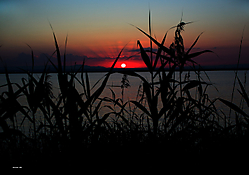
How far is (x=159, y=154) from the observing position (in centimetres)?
236

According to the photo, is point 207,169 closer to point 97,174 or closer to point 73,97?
point 97,174

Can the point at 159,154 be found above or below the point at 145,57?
below

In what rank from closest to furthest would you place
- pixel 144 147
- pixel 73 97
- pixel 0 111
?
1. pixel 73 97
2. pixel 0 111
3. pixel 144 147

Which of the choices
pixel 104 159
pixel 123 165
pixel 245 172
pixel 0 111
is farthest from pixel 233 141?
pixel 0 111

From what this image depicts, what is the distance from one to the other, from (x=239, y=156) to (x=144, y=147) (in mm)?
1162

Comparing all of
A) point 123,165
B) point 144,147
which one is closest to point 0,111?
point 123,165

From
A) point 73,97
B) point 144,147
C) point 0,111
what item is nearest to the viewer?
point 73,97

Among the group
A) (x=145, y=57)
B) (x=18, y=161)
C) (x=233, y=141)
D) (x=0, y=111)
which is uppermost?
(x=145, y=57)

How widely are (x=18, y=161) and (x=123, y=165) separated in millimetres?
1538

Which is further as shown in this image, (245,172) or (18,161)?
(18,161)

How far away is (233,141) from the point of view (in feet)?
8.29

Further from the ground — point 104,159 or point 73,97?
point 73,97

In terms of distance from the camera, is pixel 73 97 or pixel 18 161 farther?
pixel 18 161

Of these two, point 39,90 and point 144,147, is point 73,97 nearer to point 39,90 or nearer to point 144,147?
point 39,90
